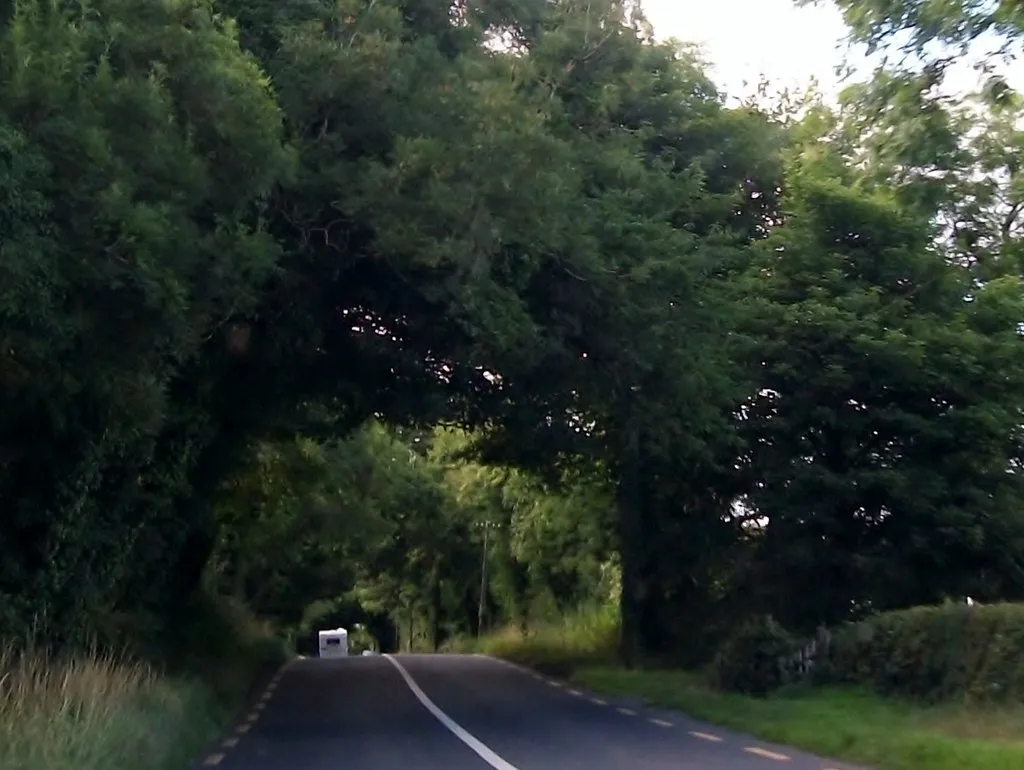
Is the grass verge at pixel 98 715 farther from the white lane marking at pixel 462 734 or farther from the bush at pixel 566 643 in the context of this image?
the bush at pixel 566 643

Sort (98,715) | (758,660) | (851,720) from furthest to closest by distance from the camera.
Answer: (758,660) → (851,720) → (98,715)

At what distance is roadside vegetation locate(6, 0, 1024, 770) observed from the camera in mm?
13227

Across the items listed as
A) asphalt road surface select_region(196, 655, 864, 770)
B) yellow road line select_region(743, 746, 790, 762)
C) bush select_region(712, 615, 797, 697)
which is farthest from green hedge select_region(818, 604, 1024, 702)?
yellow road line select_region(743, 746, 790, 762)

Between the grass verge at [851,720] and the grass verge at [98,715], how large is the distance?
6773 mm

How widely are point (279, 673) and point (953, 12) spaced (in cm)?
2882

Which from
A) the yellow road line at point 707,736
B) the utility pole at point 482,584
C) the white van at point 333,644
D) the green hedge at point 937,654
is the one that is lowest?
the yellow road line at point 707,736

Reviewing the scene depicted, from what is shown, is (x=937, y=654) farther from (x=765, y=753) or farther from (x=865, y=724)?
(x=765, y=753)

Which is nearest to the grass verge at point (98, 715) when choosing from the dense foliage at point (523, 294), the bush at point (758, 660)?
the dense foliage at point (523, 294)

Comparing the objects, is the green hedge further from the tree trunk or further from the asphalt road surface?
the tree trunk

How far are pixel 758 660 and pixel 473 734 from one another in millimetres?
6516

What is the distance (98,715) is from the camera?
1362 cm

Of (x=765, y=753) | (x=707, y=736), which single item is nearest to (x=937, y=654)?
(x=707, y=736)

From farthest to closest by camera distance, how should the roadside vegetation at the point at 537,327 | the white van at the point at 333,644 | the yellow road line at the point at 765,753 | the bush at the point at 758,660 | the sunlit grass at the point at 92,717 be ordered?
the white van at the point at 333,644
the bush at the point at 758,660
the yellow road line at the point at 765,753
the roadside vegetation at the point at 537,327
the sunlit grass at the point at 92,717

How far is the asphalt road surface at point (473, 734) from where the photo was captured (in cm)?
1530
